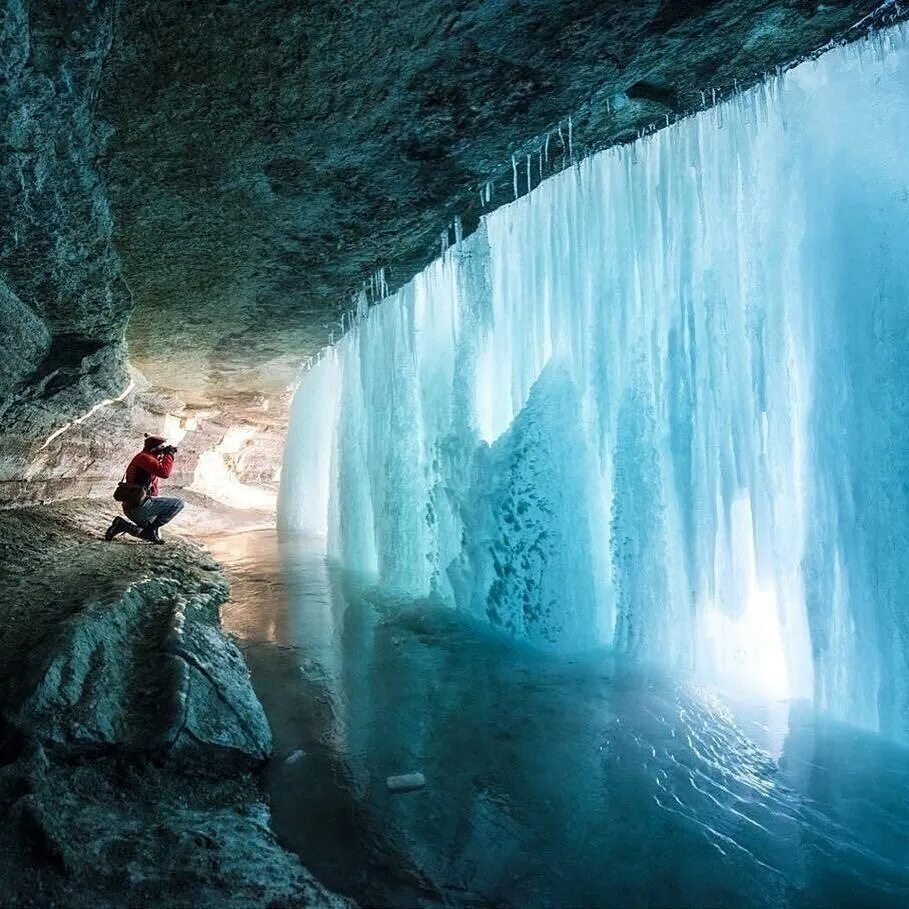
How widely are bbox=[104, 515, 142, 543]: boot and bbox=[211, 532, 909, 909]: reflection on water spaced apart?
495cm

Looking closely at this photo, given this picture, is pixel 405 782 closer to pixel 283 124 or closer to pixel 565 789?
pixel 565 789

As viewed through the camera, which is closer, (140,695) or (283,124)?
(140,695)

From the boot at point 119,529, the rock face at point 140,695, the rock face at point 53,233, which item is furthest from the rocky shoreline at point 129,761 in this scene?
the boot at point 119,529

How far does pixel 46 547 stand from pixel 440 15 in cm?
759

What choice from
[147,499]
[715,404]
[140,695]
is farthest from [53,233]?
[715,404]

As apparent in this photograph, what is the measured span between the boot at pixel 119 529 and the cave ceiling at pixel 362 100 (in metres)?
4.22

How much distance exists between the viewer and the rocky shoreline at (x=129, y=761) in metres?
2.12

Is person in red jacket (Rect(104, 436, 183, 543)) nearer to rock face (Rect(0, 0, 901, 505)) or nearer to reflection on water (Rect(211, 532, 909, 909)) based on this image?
rock face (Rect(0, 0, 901, 505))

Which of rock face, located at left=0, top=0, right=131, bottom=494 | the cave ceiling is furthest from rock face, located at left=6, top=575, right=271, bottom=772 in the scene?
the cave ceiling

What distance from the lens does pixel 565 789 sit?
326 cm

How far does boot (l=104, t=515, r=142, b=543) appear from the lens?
9.04 m

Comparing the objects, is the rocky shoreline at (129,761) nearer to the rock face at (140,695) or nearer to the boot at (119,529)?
the rock face at (140,695)

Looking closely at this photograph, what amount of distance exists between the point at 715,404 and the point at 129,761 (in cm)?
557

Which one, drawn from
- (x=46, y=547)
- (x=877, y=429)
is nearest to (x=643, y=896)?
(x=877, y=429)
